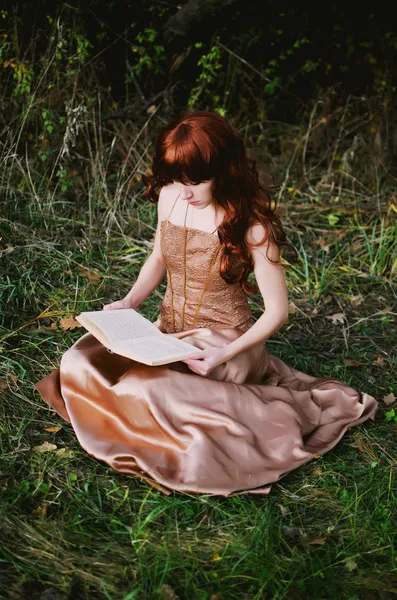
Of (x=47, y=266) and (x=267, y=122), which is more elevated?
(x=267, y=122)

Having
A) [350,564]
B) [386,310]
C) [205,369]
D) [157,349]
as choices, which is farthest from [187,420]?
[386,310]

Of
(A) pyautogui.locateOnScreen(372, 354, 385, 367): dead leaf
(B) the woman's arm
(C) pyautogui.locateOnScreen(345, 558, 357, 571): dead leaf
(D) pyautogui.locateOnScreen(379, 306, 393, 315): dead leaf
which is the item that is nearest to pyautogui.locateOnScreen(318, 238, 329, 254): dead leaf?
(D) pyautogui.locateOnScreen(379, 306, 393, 315): dead leaf

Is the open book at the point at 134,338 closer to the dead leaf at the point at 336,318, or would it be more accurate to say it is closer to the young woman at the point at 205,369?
the young woman at the point at 205,369

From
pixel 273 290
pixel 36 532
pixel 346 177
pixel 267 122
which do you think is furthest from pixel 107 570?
pixel 267 122

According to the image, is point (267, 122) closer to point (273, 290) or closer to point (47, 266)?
point (47, 266)

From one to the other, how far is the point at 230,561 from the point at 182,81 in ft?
16.2

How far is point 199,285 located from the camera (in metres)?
3.07

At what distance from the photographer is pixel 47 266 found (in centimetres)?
455

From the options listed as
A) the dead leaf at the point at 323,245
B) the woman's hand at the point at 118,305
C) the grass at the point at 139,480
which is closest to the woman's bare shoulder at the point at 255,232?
the woman's hand at the point at 118,305

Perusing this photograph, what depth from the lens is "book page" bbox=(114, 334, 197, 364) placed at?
260 centimetres

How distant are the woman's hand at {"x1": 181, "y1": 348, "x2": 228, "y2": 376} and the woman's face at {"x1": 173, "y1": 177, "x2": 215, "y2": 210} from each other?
0.64 m

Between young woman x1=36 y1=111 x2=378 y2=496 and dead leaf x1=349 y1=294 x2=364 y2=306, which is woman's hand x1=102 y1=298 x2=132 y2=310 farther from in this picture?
dead leaf x1=349 y1=294 x2=364 y2=306

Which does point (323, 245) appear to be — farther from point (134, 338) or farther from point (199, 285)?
point (134, 338)

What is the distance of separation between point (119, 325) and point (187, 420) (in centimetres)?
50
